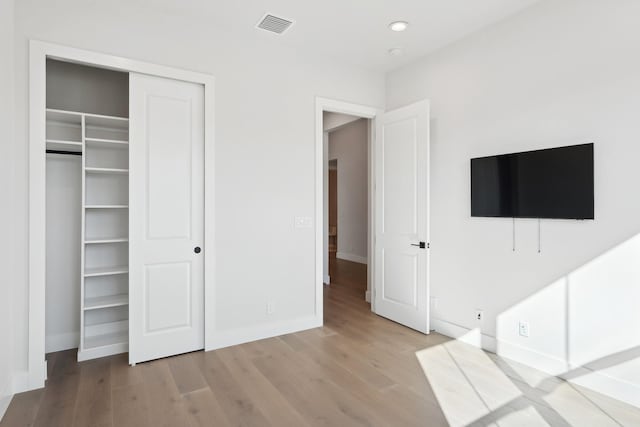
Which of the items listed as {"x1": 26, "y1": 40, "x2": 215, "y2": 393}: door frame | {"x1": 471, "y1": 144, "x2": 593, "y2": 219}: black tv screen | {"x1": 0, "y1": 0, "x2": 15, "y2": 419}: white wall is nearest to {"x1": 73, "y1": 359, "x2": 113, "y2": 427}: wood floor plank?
{"x1": 26, "y1": 40, "x2": 215, "y2": 393}: door frame

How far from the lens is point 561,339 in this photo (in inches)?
106

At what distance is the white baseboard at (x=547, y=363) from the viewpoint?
233cm

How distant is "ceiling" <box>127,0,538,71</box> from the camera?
287cm

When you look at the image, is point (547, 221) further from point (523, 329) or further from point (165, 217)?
point (165, 217)

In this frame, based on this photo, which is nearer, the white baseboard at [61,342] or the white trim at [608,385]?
the white trim at [608,385]

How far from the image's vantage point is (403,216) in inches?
153

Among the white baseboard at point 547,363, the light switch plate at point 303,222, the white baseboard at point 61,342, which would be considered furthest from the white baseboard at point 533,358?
the white baseboard at point 61,342

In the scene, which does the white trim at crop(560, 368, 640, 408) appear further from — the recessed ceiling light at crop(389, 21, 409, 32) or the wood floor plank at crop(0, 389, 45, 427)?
the wood floor plank at crop(0, 389, 45, 427)

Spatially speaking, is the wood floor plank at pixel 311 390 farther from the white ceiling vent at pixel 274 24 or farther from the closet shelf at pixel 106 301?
the white ceiling vent at pixel 274 24

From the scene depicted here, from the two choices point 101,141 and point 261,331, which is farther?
point 261,331

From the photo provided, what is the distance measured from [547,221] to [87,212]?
4.04 m

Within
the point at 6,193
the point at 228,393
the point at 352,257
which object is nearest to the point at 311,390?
the point at 228,393

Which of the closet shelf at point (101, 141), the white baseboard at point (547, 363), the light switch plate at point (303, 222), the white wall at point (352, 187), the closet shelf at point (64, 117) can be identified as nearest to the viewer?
the white baseboard at point (547, 363)

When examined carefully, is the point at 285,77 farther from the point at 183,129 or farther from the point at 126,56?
the point at 126,56
